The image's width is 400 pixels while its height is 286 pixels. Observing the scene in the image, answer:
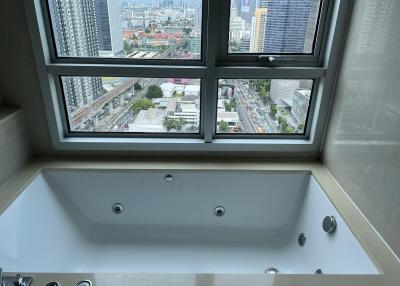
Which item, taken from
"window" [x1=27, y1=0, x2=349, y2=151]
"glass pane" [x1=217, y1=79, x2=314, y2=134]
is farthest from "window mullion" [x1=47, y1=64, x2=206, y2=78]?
"glass pane" [x1=217, y1=79, x2=314, y2=134]

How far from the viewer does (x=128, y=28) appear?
1732 millimetres

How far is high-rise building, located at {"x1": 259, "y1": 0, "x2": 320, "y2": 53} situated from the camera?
1709 millimetres

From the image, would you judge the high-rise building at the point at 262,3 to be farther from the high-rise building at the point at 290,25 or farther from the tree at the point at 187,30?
the tree at the point at 187,30

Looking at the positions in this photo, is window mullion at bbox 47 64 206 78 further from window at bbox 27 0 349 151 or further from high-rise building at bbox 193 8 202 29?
high-rise building at bbox 193 8 202 29

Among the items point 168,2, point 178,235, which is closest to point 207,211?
point 178,235

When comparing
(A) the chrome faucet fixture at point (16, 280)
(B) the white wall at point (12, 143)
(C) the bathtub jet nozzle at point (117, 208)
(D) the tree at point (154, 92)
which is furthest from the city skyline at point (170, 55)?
(A) the chrome faucet fixture at point (16, 280)

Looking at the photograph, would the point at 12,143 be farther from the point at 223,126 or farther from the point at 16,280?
the point at 223,126

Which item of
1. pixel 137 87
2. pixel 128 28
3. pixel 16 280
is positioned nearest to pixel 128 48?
pixel 128 28

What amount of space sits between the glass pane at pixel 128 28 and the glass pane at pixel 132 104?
0.17 m

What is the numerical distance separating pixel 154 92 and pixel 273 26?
2.72 feet

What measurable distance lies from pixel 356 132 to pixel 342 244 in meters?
0.57

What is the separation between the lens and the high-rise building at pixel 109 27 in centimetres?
169

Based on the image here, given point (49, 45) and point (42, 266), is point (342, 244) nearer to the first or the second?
point (42, 266)

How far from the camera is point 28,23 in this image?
1.63 meters
